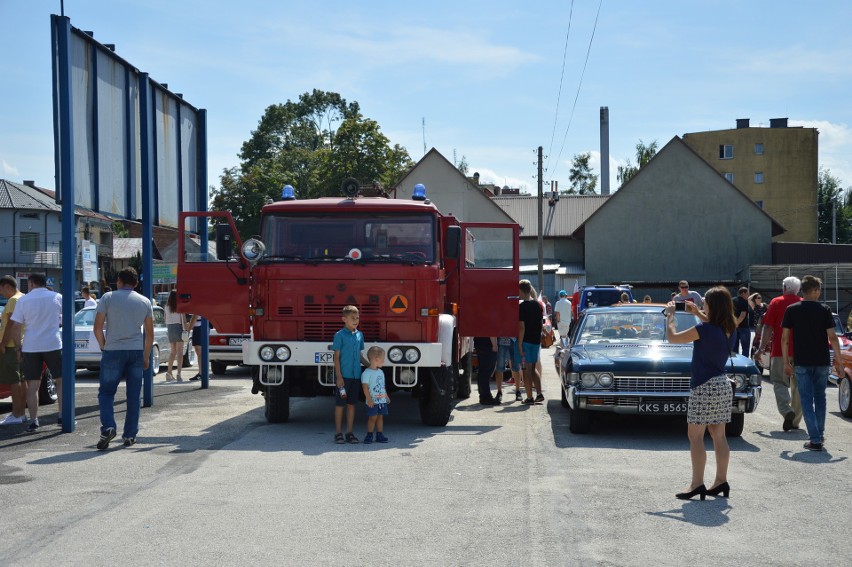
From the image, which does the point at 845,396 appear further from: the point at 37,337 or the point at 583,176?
the point at 583,176

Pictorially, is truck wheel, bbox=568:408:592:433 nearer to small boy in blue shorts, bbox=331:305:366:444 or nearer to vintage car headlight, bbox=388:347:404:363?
vintage car headlight, bbox=388:347:404:363

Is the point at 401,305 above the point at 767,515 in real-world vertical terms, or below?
above

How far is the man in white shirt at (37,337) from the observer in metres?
11.3

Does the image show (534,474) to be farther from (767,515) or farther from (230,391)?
(230,391)

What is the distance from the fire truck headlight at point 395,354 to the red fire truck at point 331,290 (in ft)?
0.04

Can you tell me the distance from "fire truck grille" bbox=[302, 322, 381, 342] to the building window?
239 feet

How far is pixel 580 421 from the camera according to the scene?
11.2m

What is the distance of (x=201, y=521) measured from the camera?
6.77m

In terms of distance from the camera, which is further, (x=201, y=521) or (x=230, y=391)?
(x=230, y=391)

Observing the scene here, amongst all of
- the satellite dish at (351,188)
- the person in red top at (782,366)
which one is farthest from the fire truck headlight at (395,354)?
the person in red top at (782,366)

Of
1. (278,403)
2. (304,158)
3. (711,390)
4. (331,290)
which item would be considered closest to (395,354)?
(331,290)

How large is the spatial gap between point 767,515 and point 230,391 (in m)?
11.3

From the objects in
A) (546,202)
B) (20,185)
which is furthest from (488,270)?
(20,185)

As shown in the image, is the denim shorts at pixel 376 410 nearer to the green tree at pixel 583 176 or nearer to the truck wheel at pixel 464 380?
the truck wheel at pixel 464 380
